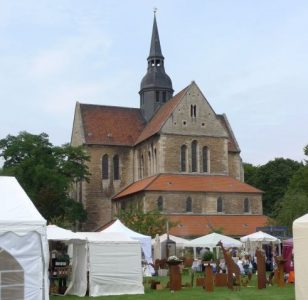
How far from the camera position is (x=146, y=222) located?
43.2 meters

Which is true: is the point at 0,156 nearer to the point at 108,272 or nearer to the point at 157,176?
the point at 157,176

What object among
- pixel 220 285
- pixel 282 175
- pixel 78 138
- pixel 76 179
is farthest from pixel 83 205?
pixel 220 285

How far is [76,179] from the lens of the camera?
188 ft

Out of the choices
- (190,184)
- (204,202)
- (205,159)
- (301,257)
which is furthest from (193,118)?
(301,257)

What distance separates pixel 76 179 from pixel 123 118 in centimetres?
970

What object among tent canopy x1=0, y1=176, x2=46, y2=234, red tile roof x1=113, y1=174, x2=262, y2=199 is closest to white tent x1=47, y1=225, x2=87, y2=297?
tent canopy x1=0, y1=176, x2=46, y2=234

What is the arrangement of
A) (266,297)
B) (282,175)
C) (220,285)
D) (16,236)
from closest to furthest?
1. (16,236)
2. (266,297)
3. (220,285)
4. (282,175)

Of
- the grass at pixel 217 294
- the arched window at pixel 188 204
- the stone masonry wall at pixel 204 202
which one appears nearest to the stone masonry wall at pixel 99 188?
the stone masonry wall at pixel 204 202

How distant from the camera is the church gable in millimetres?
54812

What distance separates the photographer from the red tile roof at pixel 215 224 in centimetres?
4818

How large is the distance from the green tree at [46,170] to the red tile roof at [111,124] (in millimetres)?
4989

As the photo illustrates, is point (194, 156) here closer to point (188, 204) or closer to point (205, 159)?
point (205, 159)

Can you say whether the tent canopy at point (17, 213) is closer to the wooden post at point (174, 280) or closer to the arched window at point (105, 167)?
the wooden post at point (174, 280)

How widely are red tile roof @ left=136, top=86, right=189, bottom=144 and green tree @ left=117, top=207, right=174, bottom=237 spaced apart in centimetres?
1202
